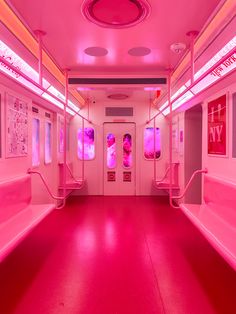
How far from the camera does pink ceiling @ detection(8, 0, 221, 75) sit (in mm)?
2593

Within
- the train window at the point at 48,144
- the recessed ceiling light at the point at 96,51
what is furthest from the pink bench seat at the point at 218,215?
the train window at the point at 48,144

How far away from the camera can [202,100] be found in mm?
4527

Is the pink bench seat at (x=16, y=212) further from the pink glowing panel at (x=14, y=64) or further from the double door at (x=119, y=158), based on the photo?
the double door at (x=119, y=158)

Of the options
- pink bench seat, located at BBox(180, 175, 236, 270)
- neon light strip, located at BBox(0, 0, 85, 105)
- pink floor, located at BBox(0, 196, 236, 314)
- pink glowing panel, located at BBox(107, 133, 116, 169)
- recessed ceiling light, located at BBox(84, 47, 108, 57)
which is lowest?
pink floor, located at BBox(0, 196, 236, 314)

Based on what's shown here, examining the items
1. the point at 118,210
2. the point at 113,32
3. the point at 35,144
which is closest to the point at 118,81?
the point at 113,32

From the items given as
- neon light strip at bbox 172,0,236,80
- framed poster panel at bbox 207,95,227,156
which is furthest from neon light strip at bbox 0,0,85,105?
framed poster panel at bbox 207,95,227,156

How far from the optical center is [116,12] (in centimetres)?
260

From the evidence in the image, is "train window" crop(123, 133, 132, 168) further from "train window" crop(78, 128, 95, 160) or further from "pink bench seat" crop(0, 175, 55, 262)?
"pink bench seat" crop(0, 175, 55, 262)

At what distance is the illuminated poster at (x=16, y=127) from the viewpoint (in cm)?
349

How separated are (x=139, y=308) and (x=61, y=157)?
4.87 meters

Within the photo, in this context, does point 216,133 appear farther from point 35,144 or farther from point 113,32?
point 35,144

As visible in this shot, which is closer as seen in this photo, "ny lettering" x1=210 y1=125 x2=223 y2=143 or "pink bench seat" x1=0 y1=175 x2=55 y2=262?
"pink bench seat" x1=0 y1=175 x2=55 y2=262

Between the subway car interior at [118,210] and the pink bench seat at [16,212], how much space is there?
1 centimetres

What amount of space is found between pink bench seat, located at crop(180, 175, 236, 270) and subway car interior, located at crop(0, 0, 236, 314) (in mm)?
17
